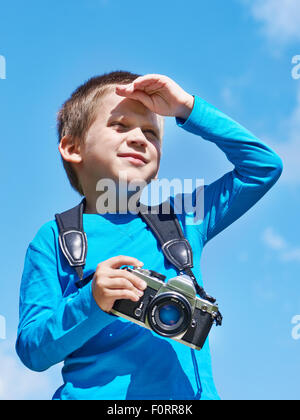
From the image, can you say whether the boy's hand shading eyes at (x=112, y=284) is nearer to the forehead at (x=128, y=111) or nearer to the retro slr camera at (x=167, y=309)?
the retro slr camera at (x=167, y=309)

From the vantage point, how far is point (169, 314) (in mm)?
2953

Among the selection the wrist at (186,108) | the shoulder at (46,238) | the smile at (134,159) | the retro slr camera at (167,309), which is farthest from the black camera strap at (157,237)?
the wrist at (186,108)

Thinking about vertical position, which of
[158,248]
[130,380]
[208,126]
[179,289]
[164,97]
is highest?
[164,97]

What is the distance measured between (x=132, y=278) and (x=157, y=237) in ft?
2.16

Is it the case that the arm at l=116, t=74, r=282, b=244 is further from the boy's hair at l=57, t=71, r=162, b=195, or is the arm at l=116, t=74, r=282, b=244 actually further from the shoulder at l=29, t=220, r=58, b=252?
the shoulder at l=29, t=220, r=58, b=252

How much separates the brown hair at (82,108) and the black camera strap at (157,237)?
0.62 meters

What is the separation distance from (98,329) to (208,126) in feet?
4.82

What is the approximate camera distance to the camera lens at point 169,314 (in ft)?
9.53

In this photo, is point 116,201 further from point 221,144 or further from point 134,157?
point 221,144

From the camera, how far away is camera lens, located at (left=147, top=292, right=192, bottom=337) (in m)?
2.91

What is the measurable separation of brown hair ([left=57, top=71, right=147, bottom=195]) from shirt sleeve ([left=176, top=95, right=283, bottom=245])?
73 cm

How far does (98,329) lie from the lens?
2863mm
